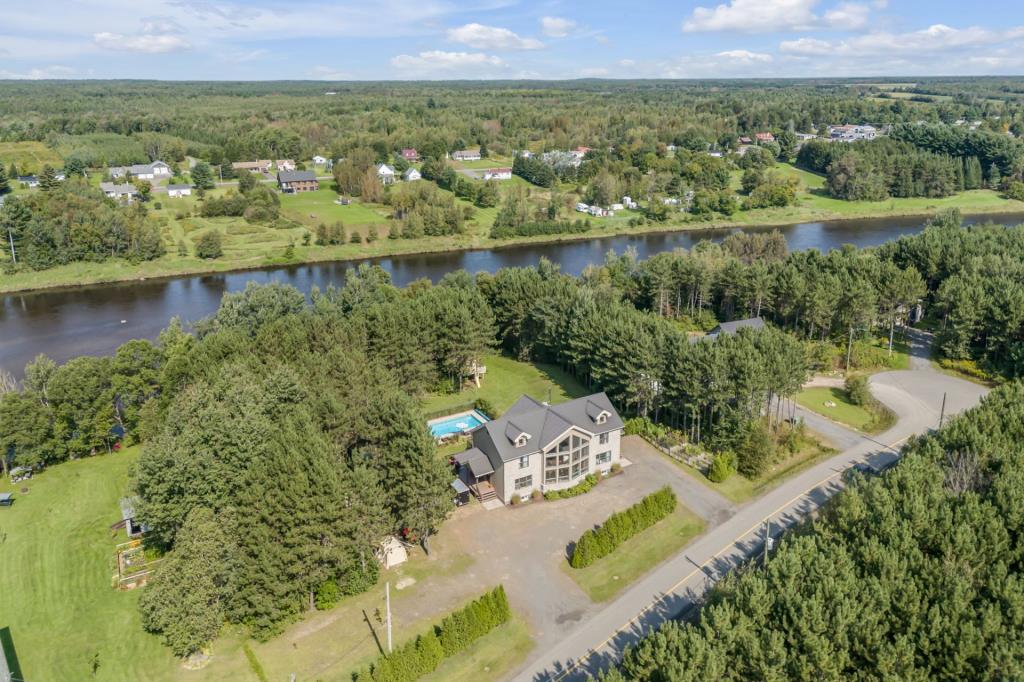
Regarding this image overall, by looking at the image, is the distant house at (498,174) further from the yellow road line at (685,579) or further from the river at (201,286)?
the yellow road line at (685,579)

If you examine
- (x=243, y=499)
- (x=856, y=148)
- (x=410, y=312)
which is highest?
(x=856, y=148)

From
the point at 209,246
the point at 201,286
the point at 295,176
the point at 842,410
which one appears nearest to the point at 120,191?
the point at 295,176

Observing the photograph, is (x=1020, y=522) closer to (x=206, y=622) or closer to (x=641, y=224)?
(x=206, y=622)

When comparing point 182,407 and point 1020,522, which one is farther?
point 182,407

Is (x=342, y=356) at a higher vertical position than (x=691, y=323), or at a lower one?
higher

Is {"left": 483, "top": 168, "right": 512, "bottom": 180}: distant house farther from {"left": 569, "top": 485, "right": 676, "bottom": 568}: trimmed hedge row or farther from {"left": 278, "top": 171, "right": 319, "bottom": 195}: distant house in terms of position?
{"left": 569, "top": 485, "right": 676, "bottom": 568}: trimmed hedge row

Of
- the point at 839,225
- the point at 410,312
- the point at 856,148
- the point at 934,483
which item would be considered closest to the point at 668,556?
the point at 934,483

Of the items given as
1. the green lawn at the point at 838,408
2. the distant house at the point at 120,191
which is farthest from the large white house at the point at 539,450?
the distant house at the point at 120,191
